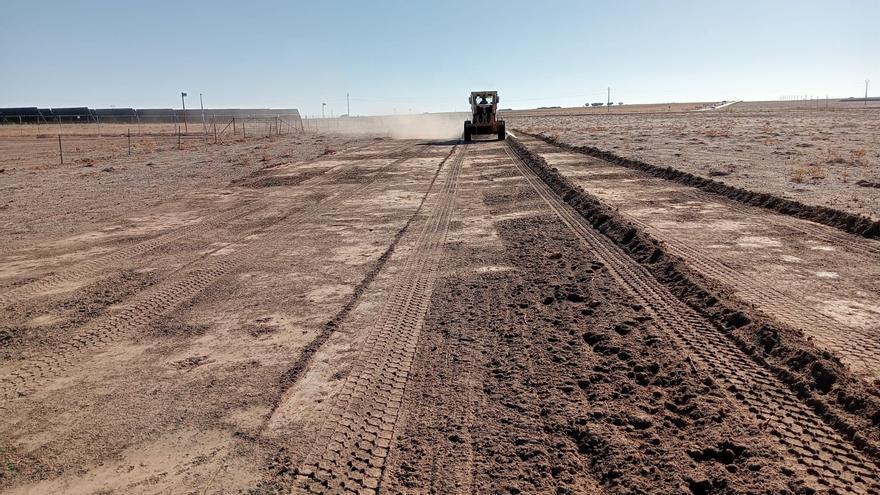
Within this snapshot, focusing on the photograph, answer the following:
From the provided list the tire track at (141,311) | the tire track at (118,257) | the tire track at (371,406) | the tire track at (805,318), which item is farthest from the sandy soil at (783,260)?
the tire track at (118,257)

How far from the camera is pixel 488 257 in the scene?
8781 millimetres

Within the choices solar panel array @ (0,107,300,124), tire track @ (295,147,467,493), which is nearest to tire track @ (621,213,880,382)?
tire track @ (295,147,467,493)

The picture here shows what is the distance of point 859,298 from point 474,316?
4205 mm

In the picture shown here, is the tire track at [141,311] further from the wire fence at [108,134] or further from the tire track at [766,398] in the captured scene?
the wire fence at [108,134]

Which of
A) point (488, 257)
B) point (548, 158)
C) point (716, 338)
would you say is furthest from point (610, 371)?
point (548, 158)

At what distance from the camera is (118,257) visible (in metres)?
9.43

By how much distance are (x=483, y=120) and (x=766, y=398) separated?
108ft

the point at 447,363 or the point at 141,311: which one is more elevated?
the point at 141,311

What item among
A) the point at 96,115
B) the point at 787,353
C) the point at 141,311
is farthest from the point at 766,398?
the point at 96,115

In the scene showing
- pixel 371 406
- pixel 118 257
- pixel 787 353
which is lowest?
pixel 371 406

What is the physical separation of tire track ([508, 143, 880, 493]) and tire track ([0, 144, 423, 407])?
18.2ft

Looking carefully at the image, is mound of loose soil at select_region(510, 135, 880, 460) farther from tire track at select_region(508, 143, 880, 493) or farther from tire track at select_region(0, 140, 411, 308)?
tire track at select_region(0, 140, 411, 308)

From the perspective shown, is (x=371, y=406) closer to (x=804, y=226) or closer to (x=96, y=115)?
(x=804, y=226)

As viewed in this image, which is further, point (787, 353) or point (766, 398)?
point (787, 353)
